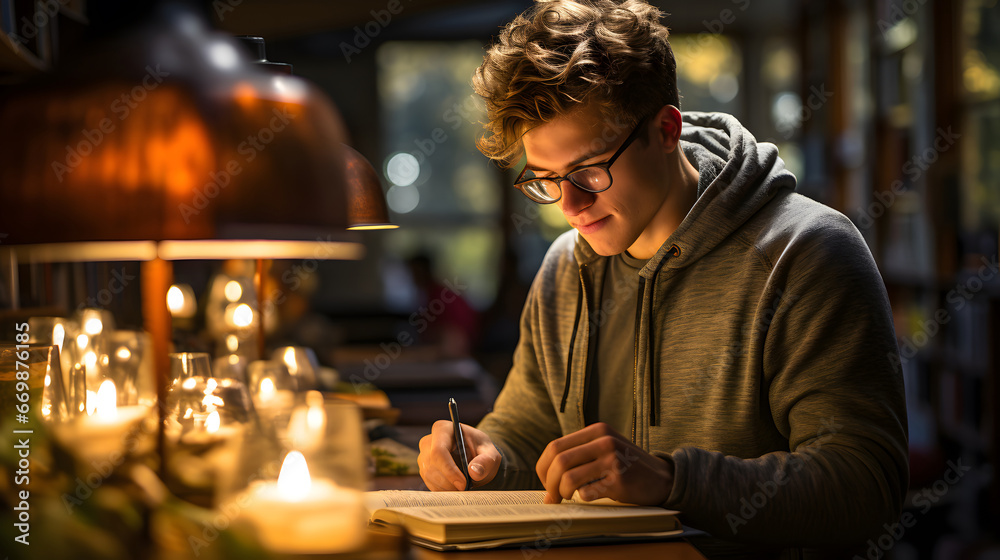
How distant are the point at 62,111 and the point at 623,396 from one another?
113 centimetres

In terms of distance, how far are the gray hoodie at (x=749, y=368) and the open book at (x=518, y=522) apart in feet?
0.22

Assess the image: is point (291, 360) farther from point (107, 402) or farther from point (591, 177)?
point (591, 177)

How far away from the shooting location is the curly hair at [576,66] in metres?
1.24

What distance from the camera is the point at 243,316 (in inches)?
83.6

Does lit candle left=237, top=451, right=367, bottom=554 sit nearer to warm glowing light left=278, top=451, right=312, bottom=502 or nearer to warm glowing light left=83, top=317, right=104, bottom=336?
warm glowing light left=278, top=451, right=312, bottom=502

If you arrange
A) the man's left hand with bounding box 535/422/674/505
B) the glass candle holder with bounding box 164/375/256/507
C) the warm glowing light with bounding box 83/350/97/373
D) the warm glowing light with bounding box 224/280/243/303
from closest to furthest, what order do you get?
the glass candle holder with bounding box 164/375/256/507
the man's left hand with bounding box 535/422/674/505
the warm glowing light with bounding box 83/350/97/373
the warm glowing light with bounding box 224/280/243/303

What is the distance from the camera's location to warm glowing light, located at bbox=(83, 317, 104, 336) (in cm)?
151

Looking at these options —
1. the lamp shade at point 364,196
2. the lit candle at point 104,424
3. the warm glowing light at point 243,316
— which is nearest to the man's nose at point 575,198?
the lamp shade at point 364,196

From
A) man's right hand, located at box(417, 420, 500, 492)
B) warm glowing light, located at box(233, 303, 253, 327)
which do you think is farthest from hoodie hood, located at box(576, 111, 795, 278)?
warm glowing light, located at box(233, 303, 253, 327)

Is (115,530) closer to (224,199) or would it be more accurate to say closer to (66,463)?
(66,463)

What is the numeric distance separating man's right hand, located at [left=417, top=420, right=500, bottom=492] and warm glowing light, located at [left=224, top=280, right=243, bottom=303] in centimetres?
135

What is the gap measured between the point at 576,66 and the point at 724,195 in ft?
1.09

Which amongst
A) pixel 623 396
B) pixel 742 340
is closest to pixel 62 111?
pixel 742 340

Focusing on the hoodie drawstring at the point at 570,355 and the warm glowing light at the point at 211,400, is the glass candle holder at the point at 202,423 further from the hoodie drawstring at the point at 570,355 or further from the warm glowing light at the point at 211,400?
the hoodie drawstring at the point at 570,355
